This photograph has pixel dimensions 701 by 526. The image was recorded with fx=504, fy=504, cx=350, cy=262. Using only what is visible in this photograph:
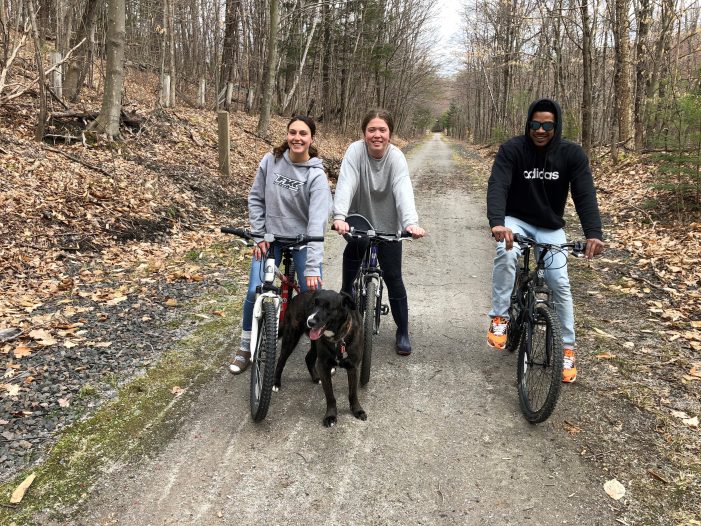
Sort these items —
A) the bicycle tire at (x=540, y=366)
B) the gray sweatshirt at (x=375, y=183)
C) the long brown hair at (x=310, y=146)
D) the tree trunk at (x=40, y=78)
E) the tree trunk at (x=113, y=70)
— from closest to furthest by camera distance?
the bicycle tire at (x=540, y=366) < the long brown hair at (x=310, y=146) < the gray sweatshirt at (x=375, y=183) < the tree trunk at (x=40, y=78) < the tree trunk at (x=113, y=70)

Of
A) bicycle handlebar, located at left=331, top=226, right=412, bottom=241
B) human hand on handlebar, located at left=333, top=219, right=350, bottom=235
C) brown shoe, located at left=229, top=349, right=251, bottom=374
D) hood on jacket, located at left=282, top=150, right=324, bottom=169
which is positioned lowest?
brown shoe, located at left=229, top=349, right=251, bottom=374

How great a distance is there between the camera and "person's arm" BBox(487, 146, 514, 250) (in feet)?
13.2

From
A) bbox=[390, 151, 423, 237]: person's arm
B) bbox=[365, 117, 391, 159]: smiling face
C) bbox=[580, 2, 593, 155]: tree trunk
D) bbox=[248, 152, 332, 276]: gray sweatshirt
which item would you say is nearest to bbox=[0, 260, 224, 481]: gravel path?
bbox=[248, 152, 332, 276]: gray sweatshirt

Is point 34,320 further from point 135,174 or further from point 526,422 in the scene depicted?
point 135,174

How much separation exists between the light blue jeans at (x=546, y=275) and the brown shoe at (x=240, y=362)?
2.22 m

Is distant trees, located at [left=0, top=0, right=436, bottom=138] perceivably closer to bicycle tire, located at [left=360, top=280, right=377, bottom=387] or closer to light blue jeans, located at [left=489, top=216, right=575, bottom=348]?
bicycle tire, located at [left=360, top=280, right=377, bottom=387]

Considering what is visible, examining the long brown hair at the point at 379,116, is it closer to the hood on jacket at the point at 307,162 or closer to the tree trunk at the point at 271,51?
the hood on jacket at the point at 307,162

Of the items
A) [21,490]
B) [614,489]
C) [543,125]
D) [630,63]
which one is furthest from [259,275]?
[630,63]

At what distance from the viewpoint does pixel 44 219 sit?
7.55 metres

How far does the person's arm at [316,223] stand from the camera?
4086 millimetres

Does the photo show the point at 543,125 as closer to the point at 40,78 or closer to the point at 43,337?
the point at 43,337

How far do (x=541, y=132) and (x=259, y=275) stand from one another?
256cm

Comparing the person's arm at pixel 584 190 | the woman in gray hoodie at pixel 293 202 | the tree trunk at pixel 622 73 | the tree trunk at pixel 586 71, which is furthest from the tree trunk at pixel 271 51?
the person's arm at pixel 584 190

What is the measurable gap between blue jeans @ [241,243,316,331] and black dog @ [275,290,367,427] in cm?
38
